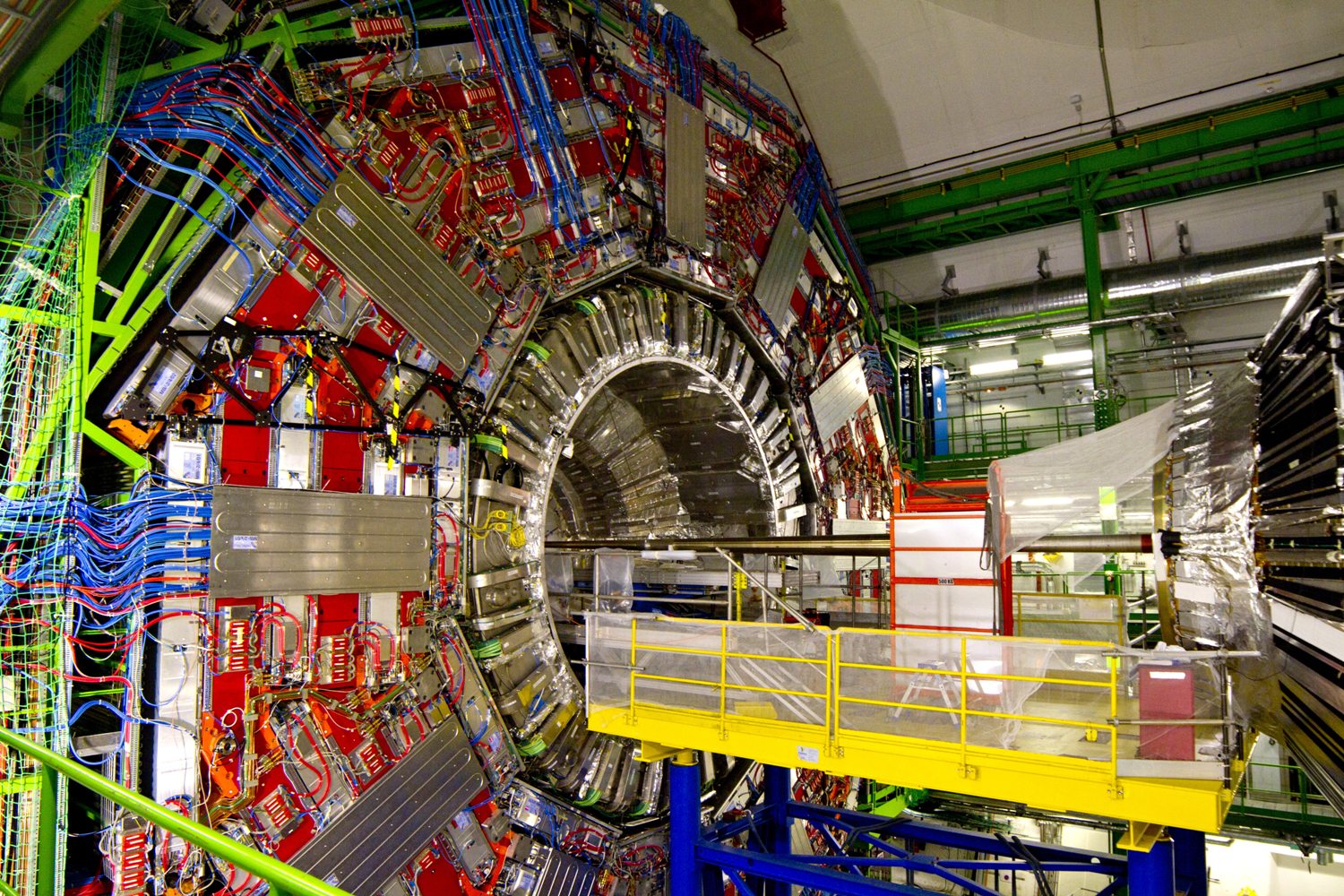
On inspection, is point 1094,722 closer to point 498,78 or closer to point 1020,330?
point 498,78

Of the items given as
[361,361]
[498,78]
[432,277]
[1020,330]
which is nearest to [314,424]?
[361,361]

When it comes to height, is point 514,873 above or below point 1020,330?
below

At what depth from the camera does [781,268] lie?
8.49m

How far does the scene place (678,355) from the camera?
24.1 ft

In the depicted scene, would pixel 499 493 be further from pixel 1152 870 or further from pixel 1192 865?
pixel 1192 865

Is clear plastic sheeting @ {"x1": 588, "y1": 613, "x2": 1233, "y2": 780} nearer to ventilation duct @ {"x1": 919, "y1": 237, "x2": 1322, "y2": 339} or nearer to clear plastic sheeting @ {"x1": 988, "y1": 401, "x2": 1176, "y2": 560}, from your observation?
clear plastic sheeting @ {"x1": 988, "y1": 401, "x2": 1176, "y2": 560}

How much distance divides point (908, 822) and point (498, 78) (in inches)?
230

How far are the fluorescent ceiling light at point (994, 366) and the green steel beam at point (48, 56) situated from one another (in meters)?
13.6

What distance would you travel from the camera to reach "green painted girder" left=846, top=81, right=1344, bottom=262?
33.1ft

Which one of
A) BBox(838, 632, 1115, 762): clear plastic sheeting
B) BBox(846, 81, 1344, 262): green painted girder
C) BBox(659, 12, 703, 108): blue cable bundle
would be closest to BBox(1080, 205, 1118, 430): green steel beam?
BBox(846, 81, 1344, 262): green painted girder

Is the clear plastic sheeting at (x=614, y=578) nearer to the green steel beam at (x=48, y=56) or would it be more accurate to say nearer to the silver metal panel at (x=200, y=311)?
the silver metal panel at (x=200, y=311)

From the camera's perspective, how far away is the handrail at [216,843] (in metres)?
1.70

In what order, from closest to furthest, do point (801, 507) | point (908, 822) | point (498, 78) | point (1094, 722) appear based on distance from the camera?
point (1094, 722)
point (498, 78)
point (908, 822)
point (801, 507)

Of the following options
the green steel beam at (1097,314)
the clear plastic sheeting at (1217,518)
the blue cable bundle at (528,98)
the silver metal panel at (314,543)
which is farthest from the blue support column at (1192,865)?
the green steel beam at (1097,314)
